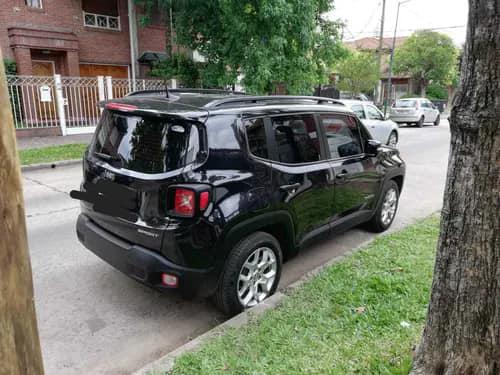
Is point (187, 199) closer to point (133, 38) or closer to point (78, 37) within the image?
point (78, 37)

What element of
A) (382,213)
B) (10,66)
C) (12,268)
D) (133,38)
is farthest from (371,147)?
(133,38)

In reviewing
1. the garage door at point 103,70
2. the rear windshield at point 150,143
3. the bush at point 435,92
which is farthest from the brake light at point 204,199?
the bush at point 435,92

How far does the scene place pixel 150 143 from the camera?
10.1ft

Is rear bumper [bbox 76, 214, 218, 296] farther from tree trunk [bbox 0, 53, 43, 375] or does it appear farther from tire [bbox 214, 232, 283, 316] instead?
tree trunk [bbox 0, 53, 43, 375]

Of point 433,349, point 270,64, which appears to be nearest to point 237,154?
point 433,349

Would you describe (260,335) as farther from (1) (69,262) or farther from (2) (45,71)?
(2) (45,71)

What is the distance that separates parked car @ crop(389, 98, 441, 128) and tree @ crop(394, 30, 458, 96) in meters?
13.4

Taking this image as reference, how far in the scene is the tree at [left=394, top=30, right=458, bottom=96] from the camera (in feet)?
109

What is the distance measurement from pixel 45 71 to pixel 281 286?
658 inches

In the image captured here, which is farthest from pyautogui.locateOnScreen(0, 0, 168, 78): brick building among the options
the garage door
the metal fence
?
the metal fence

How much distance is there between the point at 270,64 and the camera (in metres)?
12.7

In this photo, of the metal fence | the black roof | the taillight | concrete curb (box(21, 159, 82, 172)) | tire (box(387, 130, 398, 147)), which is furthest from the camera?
the metal fence

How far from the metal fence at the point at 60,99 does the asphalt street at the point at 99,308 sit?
9.09 m

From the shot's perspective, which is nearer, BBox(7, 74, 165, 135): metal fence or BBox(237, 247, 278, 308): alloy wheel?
BBox(237, 247, 278, 308): alloy wheel
